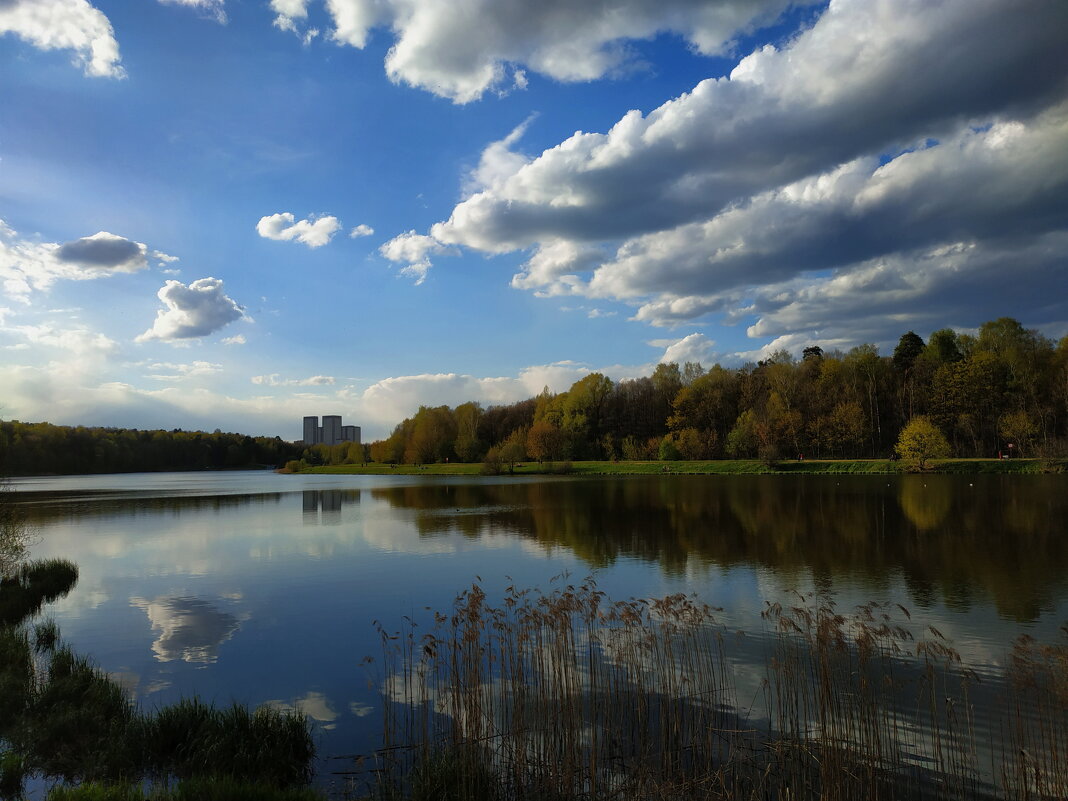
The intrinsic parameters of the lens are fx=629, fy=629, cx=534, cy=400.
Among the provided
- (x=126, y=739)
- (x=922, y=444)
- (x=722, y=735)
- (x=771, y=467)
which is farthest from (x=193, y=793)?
(x=771, y=467)

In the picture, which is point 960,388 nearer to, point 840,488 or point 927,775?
point 840,488

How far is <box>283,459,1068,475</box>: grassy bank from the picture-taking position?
2350 inches

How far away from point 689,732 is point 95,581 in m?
20.3

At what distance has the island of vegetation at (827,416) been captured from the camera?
71.2 metres

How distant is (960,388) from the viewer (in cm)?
7806

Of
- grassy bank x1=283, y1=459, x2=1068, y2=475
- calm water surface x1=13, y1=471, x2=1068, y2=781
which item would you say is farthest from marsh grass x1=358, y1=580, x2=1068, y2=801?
grassy bank x1=283, y1=459, x2=1068, y2=475

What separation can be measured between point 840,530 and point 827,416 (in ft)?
209

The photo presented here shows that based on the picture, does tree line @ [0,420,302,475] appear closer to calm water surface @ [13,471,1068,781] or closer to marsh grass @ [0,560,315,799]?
calm water surface @ [13,471,1068,781]

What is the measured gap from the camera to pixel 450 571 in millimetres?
19953

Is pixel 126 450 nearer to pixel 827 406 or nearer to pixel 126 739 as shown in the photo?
pixel 827 406

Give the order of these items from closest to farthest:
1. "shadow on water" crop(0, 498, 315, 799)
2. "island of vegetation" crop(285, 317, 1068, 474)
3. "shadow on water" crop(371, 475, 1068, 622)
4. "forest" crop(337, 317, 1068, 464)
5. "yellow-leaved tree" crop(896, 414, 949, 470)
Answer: "shadow on water" crop(0, 498, 315, 799), "shadow on water" crop(371, 475, 1068, 622), "yellow-leaved tree" crop(896, 414, 949, 470), "island of vegetation" crop(285, 317, 1068, 474), "forest" crop(337, 317, 1068, 464)

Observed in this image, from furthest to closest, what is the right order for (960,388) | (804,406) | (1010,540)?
1. (804,406)
2. (960,388)
3. (1010,540)

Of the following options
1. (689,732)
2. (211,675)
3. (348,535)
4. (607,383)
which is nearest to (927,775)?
(689,732)

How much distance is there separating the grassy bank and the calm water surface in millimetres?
21568
